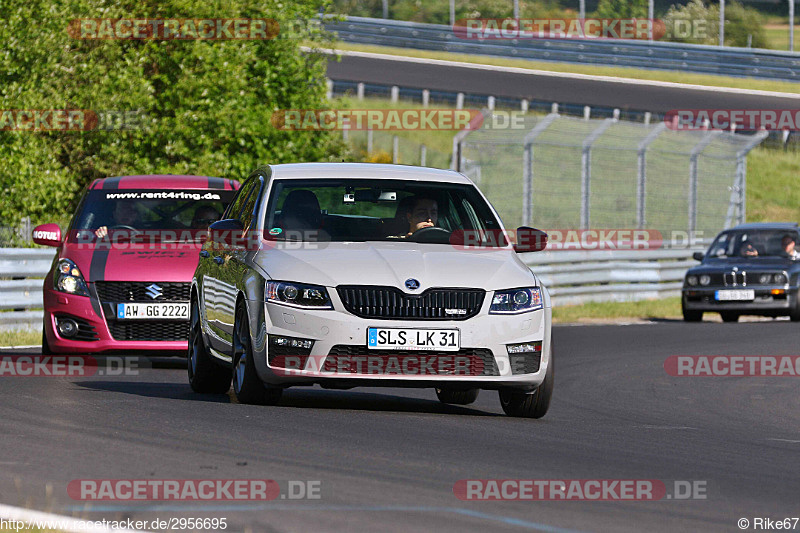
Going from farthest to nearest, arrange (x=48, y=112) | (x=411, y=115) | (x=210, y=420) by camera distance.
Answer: (x=411, y=115) → (x=48, y=112) → (x=210, y=420)

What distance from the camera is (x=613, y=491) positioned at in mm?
6785

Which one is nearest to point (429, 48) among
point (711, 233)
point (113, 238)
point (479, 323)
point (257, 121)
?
point (711, 233)

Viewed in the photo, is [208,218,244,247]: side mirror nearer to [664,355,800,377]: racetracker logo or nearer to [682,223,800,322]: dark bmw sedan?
[664,355,800,377]: racetracker logo

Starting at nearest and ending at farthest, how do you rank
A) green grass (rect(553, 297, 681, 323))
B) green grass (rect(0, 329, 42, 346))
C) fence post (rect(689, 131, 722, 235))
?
1. green grass (rect(0, 329, 42, 346))
2. green grass (rect(553, 297, 681, 323))
3. fence post (rect(689, 131, 722, 235))

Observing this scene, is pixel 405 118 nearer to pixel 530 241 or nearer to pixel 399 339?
pixel 530 241

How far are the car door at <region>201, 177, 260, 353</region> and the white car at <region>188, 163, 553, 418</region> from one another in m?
0.03

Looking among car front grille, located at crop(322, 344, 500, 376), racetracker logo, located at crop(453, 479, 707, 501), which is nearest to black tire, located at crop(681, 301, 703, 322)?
car front grille, located at crop(322, 344, 500, 376)

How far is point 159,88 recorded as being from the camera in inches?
1021

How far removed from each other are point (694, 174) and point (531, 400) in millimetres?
21551

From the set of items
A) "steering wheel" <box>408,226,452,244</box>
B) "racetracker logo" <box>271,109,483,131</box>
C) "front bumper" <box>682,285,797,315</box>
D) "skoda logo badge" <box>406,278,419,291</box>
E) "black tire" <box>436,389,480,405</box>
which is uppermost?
"steering wheel" <box>408,226,452,244</box>

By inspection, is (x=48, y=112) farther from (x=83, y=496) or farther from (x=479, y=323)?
(x=83, y=496)

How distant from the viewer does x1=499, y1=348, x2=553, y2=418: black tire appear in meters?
9.75

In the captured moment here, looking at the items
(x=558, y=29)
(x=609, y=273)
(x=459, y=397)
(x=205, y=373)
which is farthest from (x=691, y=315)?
(x=558, y=29)

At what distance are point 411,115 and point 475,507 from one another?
41595 mm
